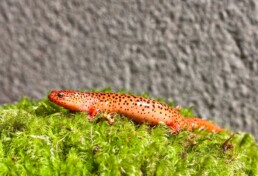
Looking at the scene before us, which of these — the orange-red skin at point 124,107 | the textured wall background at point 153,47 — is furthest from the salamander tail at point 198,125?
the textured wall background at point 153,47

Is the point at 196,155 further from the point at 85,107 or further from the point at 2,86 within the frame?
the point at 2,86

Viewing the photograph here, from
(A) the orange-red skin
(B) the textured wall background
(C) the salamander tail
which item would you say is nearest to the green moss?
(A) the orange-red skin

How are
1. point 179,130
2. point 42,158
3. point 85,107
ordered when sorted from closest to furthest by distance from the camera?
point 42,158
point 179,130
point 85,107

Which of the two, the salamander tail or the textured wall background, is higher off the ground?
the textured wall background

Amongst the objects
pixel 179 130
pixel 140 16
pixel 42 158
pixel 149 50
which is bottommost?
pixel 42 158

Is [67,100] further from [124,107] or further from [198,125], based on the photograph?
[198,125]

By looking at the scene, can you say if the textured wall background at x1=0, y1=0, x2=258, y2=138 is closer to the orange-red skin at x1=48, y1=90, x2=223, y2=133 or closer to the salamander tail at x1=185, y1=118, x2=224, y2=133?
the salamander tail at x1=185, y1=118, x2=224, y2=133

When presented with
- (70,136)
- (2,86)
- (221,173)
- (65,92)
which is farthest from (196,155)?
(2,86)
